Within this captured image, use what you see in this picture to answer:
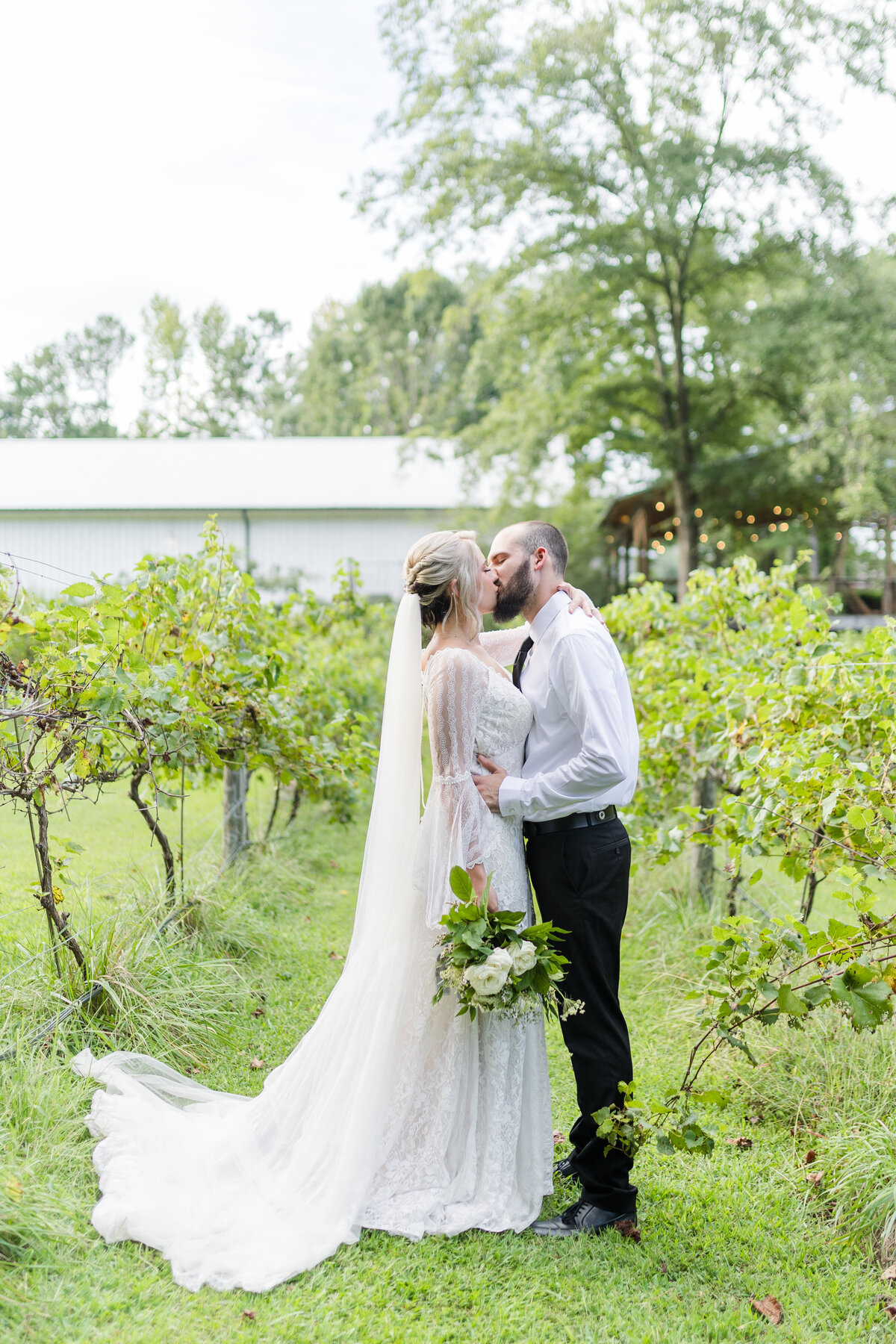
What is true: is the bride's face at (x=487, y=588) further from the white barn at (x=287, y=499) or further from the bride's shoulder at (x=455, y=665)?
the white barn at (x=287, y=499)

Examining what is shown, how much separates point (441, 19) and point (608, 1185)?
21.7 m

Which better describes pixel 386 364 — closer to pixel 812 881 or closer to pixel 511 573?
pixel 812 881

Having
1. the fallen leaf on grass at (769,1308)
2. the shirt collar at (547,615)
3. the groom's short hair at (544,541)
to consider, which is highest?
the groom's short hair at (544,541)

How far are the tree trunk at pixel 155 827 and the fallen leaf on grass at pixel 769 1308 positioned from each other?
9.26 ft

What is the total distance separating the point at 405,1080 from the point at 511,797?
3.29 ft

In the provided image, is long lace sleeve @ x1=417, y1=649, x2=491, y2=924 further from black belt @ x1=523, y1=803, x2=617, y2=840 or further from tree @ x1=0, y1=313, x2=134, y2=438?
tree @ x1=0, y1=313, x2=134, y2=438

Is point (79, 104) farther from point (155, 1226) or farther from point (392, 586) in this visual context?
point (392, 586)

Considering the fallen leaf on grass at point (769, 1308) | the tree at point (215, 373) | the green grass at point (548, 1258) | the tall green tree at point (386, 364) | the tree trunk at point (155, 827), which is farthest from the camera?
the tree at point (215, 373)

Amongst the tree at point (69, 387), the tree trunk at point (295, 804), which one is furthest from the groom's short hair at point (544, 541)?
the tree at point (69, 387)

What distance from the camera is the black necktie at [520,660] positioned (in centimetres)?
335

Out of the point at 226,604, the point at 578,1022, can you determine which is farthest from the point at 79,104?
the point at 578,1022

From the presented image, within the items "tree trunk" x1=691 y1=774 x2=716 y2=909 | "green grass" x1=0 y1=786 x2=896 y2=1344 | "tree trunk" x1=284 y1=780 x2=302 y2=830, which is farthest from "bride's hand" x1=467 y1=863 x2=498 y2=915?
"tree trunk" x1=284 y1=780 x2=302 y2=830

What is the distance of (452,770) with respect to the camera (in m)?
3.06

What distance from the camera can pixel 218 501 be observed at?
24438 mm
